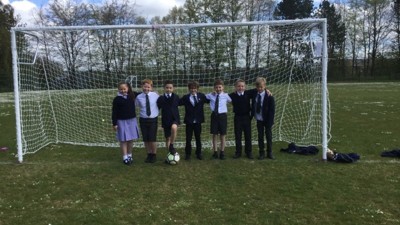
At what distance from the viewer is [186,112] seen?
795cm

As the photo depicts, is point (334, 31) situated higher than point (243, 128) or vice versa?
point (334, 31)

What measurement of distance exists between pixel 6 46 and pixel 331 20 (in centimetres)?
4360

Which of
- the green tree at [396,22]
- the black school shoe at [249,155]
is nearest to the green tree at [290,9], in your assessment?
the green tree at [396,22]

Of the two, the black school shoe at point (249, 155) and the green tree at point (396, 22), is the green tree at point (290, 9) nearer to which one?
the green tree at point (396, 22)

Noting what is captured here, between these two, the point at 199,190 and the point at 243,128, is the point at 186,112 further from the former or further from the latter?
the point at 199,190

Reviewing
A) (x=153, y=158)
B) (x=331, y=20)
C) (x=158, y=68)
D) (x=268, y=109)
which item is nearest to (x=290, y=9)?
(x=331, y=20)

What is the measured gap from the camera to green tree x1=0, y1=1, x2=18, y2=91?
3847 cm

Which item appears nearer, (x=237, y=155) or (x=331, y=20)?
(x=237, y=155)

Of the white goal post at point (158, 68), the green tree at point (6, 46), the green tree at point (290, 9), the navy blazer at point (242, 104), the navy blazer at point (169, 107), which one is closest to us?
the navy blazer at point (169, 107)

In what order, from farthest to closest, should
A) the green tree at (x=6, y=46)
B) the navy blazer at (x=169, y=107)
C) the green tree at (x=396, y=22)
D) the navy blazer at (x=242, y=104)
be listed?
the green tree at (x=396, y=22), the green tree at (x=6, y=46), the navy blazer at (x=242, y=104), the navy blazer at (x=169, y=107)

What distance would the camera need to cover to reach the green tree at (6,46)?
38.5m

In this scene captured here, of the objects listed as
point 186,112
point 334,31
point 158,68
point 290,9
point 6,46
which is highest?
point 290,9

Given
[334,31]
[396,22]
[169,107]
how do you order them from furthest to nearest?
[396,22] < [334,31] < [169,107]

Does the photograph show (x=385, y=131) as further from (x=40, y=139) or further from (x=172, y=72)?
(x=40, y=139)
